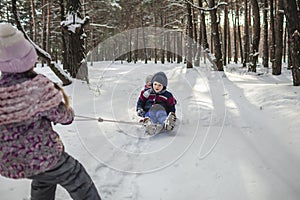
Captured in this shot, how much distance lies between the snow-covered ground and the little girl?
868 millimetres

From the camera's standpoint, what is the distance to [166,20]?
31.9m

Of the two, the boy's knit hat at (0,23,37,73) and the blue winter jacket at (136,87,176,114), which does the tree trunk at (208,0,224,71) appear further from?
the boy's knit hat at (0,23,37,73)

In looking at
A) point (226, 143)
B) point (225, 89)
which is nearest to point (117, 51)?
point (225, 89)

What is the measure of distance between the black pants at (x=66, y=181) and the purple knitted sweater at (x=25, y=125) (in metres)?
0.10

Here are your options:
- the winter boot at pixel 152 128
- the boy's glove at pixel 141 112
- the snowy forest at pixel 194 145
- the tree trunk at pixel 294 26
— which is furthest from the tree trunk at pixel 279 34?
the winter boot at pixel 152 128

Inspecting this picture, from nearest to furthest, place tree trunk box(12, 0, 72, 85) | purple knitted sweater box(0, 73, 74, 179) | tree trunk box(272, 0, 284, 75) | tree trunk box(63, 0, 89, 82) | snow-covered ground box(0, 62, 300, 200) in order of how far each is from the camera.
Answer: purple knitted sweater box(0, 73, 74, 179) → snow-covered ground box(0, 62, 300, 200) → tree trunk box(12, 0, 72, 85) → tree trunk box(63, 0, 89, 82) → tree trunk box(272, 0, 284, 75)

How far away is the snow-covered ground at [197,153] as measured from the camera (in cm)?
293

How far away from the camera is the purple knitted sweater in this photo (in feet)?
6.59

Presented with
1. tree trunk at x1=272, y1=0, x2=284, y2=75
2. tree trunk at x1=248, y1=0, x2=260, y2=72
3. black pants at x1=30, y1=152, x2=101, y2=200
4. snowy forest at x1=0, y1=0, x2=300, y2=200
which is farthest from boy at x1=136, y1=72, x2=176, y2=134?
tree trunk at x1=248, y1=0, x2=260, y2=72

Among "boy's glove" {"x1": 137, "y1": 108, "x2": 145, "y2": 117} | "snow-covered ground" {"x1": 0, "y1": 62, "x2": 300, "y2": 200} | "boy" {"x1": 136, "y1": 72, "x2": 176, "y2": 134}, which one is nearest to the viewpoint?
"snow-covered ground" {"x1": 0, "y1": 62, "x2": 300, "y2": 200}

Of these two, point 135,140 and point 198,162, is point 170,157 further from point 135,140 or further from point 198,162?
point 135,140

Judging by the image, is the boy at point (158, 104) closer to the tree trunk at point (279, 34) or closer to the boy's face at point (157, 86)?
the boy's face at point (157, 86)

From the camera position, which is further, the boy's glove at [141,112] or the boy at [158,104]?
the boy's glove at [141,112]

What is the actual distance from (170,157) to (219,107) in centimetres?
314
